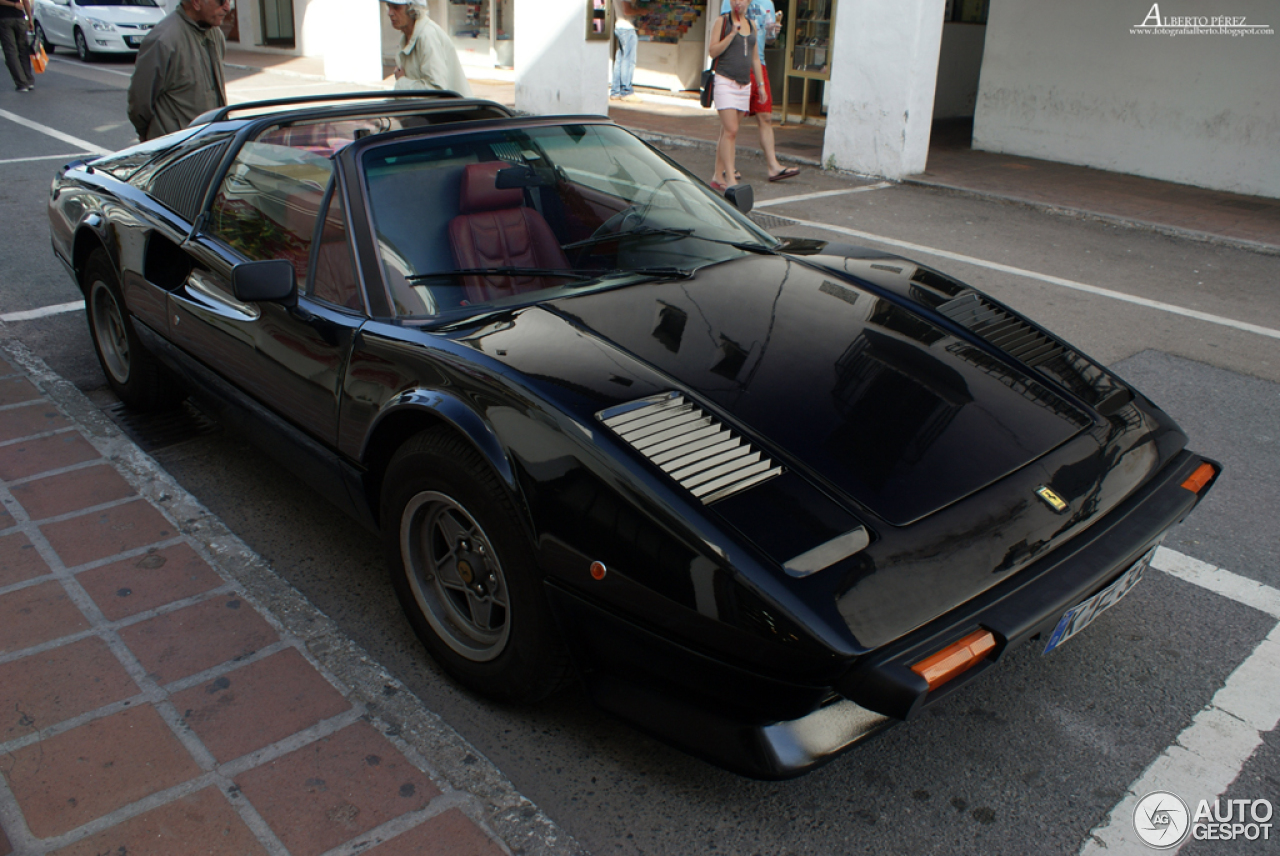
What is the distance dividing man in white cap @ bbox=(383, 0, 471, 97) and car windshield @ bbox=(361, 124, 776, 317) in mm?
4025

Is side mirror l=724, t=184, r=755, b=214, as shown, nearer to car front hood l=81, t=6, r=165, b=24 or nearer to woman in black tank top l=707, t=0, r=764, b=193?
woman in black tank top l=707, t=0, r=764, b=193

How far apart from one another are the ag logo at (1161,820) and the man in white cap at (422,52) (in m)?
6.15

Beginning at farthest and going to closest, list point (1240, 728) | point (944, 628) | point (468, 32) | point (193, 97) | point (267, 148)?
point (468, 32) < point (193, 97) < point (267, 148) < point (1240, 728) < point (944, 628)

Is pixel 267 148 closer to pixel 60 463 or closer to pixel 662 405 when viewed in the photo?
pixel 60 463

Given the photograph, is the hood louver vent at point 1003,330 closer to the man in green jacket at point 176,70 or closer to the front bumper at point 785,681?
the front bumper at point 785,681

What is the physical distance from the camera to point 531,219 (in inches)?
122

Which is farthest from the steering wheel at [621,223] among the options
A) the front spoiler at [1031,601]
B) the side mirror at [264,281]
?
the front spoiler at [1031,601]

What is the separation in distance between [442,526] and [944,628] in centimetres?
127

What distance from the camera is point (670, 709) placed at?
80.6 inches

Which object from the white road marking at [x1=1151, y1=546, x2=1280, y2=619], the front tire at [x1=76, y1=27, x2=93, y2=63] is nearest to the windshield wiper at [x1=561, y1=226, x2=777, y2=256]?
the white road marking at [x1=1151, y1=546, x2=1280, y2=619]

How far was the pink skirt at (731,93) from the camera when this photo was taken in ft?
28.8

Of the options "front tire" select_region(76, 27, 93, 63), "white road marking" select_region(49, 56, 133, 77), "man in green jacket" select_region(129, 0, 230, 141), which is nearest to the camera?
"man in green jacket" select_region(129, 0, 230, 141)

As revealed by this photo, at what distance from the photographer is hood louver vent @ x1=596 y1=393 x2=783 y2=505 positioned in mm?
2084

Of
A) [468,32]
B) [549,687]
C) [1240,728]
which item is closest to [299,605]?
[549,687]
